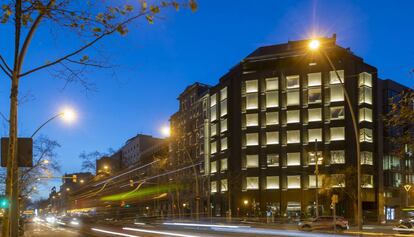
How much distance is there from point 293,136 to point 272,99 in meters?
7.54

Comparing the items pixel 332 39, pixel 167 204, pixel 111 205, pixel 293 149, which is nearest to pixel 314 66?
pixel 332 39

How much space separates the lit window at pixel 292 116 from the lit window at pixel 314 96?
2884 mm

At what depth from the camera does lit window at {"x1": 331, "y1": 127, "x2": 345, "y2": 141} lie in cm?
8862

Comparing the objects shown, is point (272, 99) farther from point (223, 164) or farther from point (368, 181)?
point (368, 181)

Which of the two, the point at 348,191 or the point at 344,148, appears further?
the point at 344,148

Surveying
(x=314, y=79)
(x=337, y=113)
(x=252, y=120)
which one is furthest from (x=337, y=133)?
(x=252, y=120)

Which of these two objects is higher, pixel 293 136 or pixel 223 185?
pixel 293 136

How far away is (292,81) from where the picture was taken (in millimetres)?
94375

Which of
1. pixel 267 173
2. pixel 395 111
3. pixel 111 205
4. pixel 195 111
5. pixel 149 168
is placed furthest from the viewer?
pixel 149 168

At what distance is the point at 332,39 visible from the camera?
94.1 metres

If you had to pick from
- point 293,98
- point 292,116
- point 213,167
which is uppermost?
point 293,98

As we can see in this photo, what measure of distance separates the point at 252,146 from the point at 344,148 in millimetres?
16005

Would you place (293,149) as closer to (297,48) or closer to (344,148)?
(344,148)

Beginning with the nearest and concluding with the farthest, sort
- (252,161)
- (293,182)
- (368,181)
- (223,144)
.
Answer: (368,181)
(293,182)
(252,161)
(223,144)
